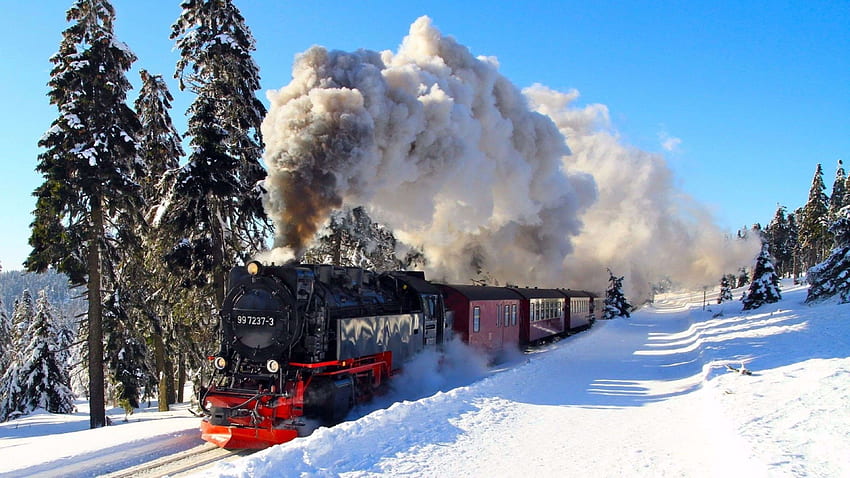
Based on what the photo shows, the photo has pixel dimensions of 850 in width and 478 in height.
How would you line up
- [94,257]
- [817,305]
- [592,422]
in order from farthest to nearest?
[817,305] < [94,257] < [592,422]

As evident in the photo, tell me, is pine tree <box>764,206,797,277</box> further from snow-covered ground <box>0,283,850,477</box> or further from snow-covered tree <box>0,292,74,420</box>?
snow-covered tree <box>0,292,74,420</box>

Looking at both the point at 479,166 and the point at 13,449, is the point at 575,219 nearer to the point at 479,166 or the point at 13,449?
the point at 479,166

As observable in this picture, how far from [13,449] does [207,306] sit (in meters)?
8.40

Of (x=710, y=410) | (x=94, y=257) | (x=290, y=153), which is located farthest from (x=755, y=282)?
(x=94, y=257)

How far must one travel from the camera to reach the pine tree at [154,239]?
17.1 meters

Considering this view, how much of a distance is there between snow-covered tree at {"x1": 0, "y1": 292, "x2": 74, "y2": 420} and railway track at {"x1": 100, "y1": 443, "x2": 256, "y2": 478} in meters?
19.8

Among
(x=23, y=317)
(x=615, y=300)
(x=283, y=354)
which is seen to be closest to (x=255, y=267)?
(x=283, y=354)

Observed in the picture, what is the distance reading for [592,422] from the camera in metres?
8.83

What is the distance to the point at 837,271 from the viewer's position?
86.2 feet

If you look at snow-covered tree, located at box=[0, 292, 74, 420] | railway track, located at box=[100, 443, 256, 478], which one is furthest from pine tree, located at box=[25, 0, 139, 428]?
snow-covered tree, located at box=[0, 292, 74, 420]

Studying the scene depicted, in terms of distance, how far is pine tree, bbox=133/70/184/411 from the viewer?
17.1 meters

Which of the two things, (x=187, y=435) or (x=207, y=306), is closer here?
(x=187, y=435)

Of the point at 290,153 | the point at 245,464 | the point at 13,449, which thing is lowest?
the point at 13,449

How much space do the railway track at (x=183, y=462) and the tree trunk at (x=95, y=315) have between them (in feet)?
24.3
